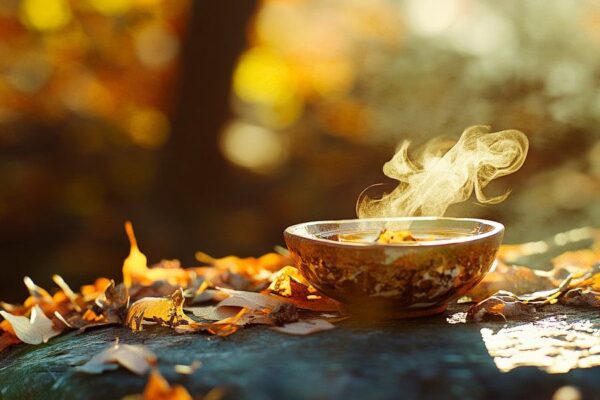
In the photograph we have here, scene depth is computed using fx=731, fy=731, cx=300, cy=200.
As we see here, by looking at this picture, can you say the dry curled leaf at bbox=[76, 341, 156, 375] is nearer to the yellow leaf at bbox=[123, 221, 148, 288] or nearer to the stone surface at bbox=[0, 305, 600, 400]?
the stone surface at bbox=[0, 305, 600, 400]

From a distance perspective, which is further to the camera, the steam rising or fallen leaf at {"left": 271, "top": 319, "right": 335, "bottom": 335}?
the steam rising

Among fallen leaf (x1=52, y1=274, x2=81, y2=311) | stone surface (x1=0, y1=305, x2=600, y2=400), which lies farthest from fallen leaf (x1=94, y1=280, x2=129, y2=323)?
fallen leaf (x1=52, y1=274, x2=81, y2=311)

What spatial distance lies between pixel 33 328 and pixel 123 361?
0.62 metres

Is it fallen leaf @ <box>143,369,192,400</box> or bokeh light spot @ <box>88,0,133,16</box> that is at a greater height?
bokeh light spot @ <box>88,0,133,16</box>

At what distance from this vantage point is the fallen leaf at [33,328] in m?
1.91

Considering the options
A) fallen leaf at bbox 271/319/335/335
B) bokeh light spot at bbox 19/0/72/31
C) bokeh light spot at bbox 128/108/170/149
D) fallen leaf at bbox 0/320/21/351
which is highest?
bokeh light spot at bbox 19/0/72/31

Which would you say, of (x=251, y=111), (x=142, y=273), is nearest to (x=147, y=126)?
(x=251, y=111)

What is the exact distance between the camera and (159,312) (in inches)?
72.4

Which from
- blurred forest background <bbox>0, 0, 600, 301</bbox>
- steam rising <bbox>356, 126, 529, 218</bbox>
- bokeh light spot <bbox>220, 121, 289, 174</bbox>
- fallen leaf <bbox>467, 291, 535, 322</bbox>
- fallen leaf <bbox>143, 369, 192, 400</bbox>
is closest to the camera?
fallen leaf <bbox>143, 369, 192, 400</bbox>

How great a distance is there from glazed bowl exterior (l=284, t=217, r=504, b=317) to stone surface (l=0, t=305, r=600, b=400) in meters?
0.05

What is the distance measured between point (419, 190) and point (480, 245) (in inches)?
16.6

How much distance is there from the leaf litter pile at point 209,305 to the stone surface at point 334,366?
4cm

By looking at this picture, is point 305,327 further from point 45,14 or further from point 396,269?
point 45,14

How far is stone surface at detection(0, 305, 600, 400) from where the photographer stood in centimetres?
133
